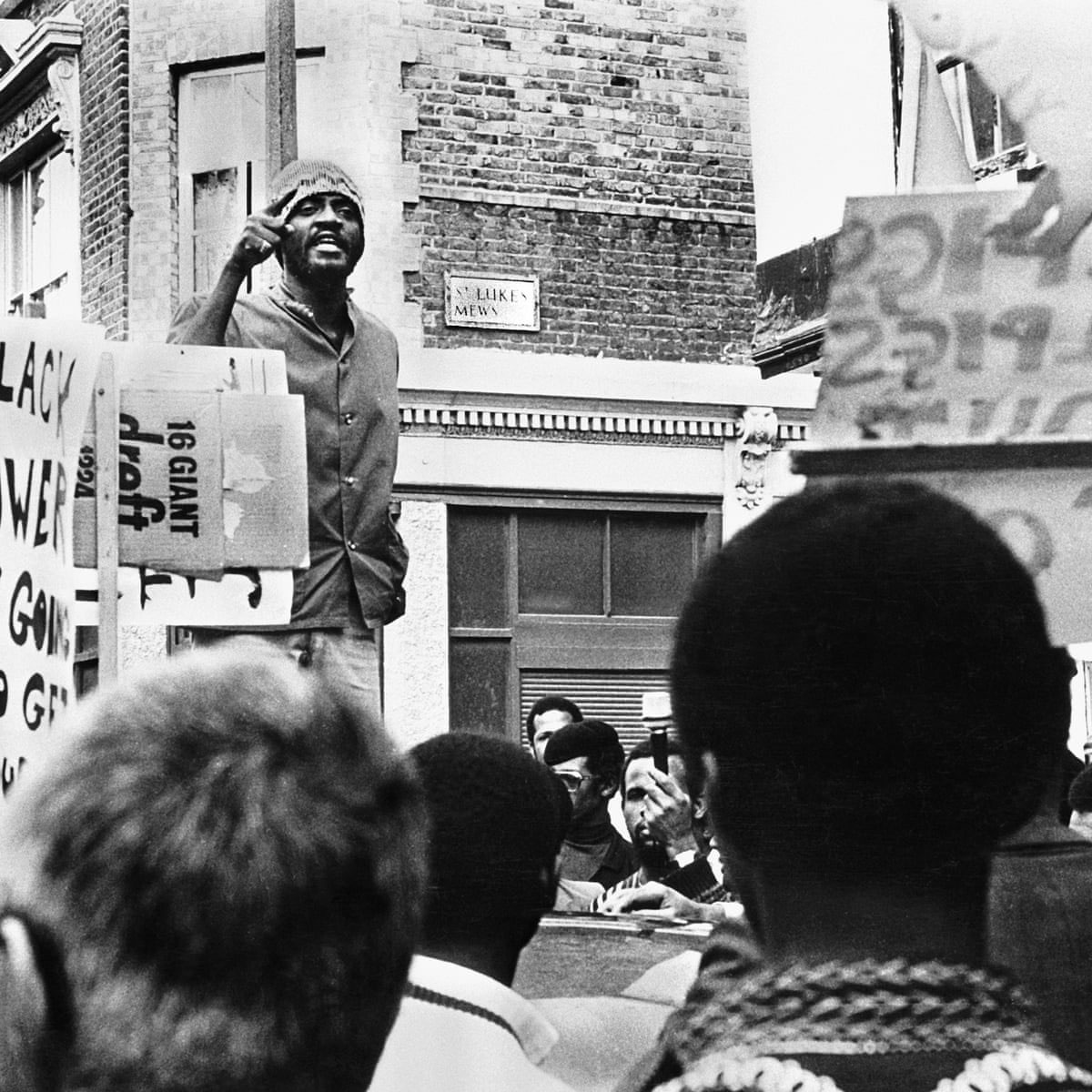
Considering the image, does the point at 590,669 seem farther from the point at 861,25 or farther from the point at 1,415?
the point at 1,415

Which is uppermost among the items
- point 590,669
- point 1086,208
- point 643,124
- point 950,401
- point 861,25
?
point 643,124

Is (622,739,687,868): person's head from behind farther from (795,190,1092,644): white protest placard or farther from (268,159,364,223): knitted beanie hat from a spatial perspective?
(795,190,1092,644): white protest placard

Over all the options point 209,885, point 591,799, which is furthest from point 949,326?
point 591,799

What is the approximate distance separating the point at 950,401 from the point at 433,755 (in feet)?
2.29

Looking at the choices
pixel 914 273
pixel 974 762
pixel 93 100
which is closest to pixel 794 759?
pixel 974 762

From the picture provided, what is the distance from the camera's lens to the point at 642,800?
5.34 metres

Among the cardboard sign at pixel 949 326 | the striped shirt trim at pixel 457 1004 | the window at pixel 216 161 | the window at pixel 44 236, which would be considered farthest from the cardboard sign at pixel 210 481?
the window at pixel 44 236

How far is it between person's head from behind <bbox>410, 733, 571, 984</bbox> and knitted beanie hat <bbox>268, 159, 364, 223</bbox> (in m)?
2.59

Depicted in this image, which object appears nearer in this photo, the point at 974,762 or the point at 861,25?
the point at 974,762

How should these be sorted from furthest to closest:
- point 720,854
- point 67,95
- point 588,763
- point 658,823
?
point 67,95 < point 588,763 < point 658,823 < point 720,854

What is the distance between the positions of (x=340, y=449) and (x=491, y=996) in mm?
2806

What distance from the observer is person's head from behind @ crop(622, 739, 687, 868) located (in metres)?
5.21

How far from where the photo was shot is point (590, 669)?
12680mm

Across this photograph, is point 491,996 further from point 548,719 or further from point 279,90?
point 279,90
